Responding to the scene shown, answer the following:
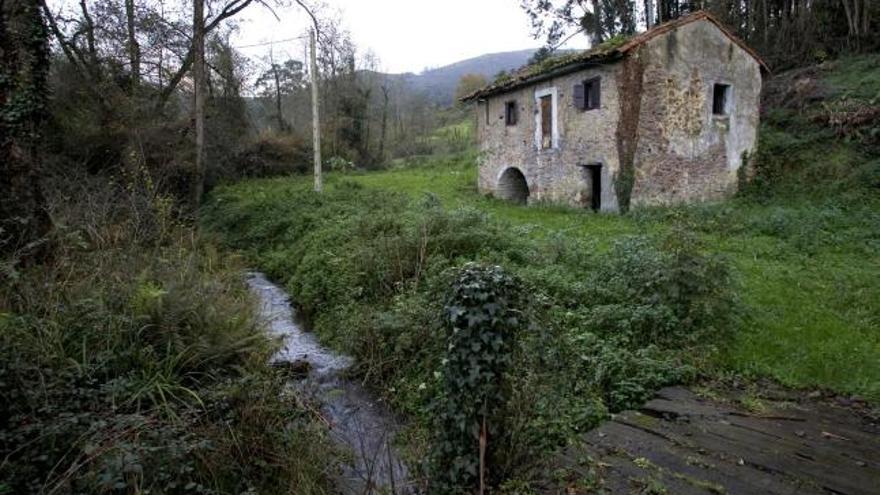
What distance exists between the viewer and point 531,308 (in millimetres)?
3713

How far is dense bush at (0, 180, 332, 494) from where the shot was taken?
3.74m

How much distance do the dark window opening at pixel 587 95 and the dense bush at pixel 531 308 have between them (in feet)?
21.9

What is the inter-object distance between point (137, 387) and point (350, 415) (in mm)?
2292

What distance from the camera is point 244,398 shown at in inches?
184

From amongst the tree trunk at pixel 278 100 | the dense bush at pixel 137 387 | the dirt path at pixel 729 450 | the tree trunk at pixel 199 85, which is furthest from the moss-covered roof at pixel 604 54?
the tree trunk at pixel 278 100

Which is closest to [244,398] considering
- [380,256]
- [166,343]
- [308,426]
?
[308,426]

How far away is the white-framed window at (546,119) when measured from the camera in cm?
1705

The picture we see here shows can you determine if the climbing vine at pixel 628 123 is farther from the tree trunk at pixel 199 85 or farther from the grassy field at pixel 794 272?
the tree trunk at pixel 199 85

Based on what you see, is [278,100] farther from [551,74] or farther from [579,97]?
[579,97]

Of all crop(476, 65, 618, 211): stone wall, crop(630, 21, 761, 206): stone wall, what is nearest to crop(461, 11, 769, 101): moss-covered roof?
crop(630, 21, 761, 206): stone wall

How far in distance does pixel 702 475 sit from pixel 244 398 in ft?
12.2

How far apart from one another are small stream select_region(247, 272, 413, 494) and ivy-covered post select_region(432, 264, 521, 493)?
1.56 feet

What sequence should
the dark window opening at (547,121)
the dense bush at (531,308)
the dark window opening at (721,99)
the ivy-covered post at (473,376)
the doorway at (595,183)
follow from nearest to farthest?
the ivy-covered post at (473,376) < the dense bush at (531,308) < the dark window opening at (721,99) < the doorway at (595,183) < the dark window opening at (547,121)

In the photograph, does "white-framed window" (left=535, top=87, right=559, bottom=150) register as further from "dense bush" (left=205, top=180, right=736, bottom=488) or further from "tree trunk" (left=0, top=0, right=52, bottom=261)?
"tree trunk" (left=0, top=0, right=52, bottom=261)
